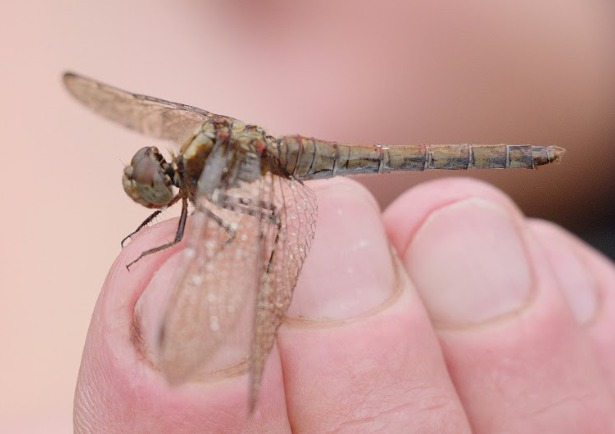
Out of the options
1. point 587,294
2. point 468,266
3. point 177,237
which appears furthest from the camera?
point 587,294

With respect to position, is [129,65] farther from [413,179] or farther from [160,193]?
[160,193]

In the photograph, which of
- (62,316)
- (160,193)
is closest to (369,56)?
(160,193)

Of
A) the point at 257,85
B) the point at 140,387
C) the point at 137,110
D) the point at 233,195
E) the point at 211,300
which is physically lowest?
the point at 140,387

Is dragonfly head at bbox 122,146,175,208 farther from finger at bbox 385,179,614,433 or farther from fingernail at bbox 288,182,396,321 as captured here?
finger at bbox 385,179,614,433

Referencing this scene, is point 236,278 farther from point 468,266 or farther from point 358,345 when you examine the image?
point 468,266

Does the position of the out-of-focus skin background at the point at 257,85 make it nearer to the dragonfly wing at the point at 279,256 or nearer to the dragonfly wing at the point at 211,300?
the dragonfly wing at the point at 279,256

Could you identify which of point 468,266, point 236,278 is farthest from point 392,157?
point 236,278

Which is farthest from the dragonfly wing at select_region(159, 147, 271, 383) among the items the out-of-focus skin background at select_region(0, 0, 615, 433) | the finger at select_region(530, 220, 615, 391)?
the out-of-focus skin background at select_region(0, 0, 615, 433)
